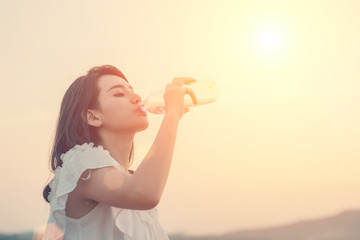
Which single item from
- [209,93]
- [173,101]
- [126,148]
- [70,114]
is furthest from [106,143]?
[209,93]

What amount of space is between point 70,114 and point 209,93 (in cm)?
151

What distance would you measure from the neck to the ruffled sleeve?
0.63 feet

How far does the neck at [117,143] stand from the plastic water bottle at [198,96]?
0.82 meters

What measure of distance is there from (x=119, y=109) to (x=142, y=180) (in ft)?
2.63

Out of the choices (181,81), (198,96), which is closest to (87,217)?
(181,81)

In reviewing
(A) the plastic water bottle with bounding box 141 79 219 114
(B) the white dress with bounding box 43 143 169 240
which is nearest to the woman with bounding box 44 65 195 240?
(B) the white dress with bounding box 43 143 169 240

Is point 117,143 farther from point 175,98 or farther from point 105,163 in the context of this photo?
point 175,98

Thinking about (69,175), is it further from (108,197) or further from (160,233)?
(160,233)

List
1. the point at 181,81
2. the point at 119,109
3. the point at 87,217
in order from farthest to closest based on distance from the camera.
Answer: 1. the point at 119,109
2. the point at 181,81
3. the point at 87,217

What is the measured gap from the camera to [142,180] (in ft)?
8.26

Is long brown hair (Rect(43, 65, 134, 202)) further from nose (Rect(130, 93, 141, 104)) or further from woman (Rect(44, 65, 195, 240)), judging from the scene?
nose (Rect(130, 93, 141, 104))

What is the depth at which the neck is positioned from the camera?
317 cm

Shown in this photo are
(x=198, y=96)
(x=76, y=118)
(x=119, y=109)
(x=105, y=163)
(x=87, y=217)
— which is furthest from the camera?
(x=198, y=96)

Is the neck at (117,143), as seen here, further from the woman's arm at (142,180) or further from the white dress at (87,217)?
the woman's arm at (142,180)
